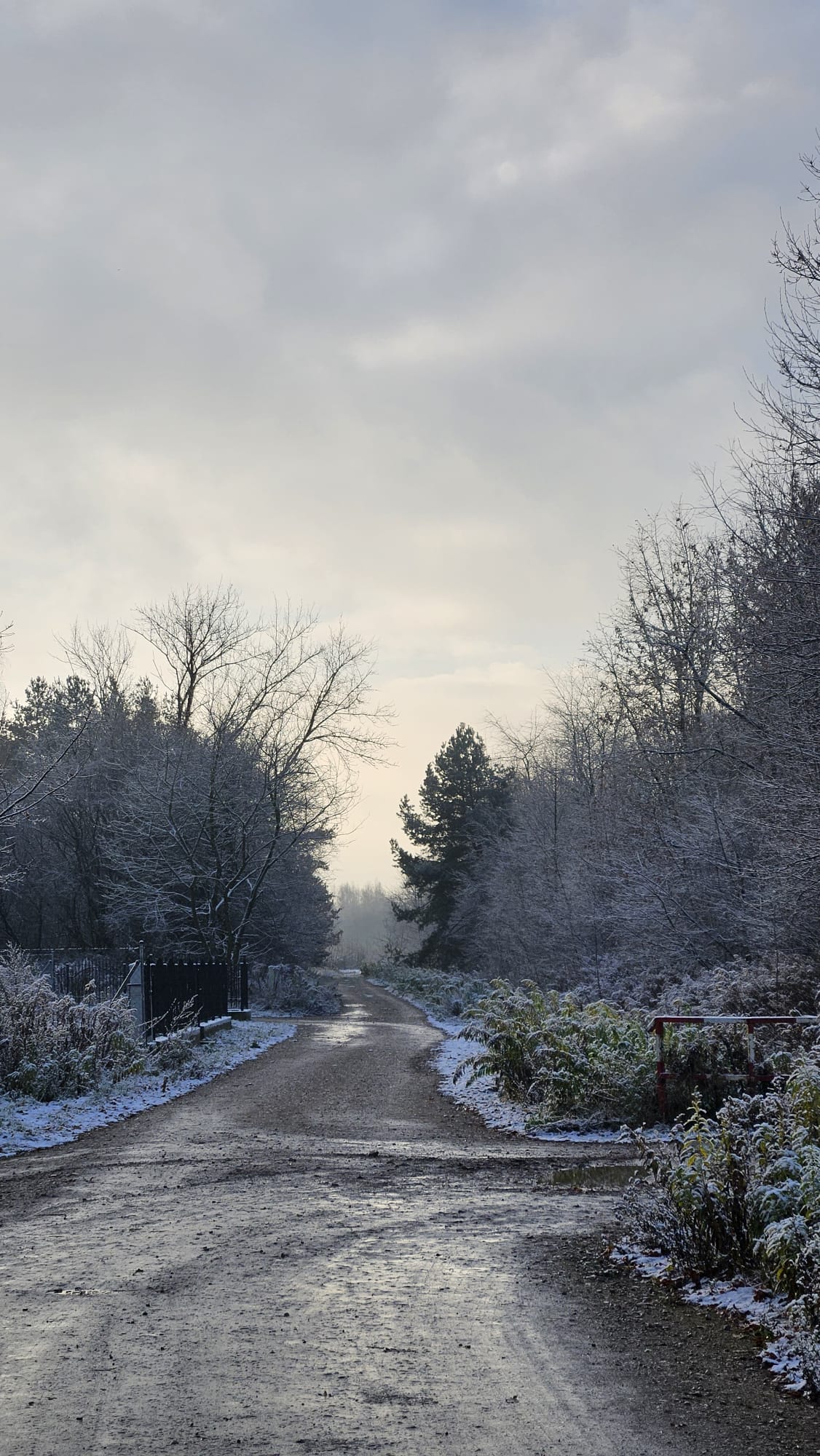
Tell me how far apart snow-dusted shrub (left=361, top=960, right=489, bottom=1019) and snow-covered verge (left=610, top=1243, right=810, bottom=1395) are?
1450 centimetres

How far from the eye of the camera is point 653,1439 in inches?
153

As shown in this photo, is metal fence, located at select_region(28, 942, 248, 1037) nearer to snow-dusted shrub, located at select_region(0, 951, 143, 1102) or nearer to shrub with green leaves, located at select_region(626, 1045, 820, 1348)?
snow-dusted shrub, located at select_region(0, 951, 143, 1102)

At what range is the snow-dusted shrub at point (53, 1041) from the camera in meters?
12.6

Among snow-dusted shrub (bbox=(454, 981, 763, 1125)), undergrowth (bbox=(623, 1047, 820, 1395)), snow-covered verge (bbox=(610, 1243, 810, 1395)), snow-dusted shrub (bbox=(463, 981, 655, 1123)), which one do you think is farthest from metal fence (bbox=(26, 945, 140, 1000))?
undergrowth (bbox=(623, 1047, 820, 1395))

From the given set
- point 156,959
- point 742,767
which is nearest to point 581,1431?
point 156,959

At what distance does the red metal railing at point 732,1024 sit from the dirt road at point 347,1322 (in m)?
1.68

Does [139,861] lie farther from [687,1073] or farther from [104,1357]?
[104,1357]

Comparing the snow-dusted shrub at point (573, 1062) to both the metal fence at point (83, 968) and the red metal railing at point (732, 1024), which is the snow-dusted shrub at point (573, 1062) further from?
the metal fence at point (83, 968)

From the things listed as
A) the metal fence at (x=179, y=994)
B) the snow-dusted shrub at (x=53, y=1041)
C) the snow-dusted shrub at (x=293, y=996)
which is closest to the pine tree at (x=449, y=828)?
the snow-dusted shrub at (x=293, y=996)

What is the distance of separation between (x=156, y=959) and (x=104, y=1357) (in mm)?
15485

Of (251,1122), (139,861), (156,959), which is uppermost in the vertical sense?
(139,861)

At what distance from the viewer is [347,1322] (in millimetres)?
5129

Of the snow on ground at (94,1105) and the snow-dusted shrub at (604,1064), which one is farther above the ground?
the snow-dusted shrub at (604,1064)

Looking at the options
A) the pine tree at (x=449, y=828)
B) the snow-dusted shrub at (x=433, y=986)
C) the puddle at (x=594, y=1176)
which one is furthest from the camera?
the pine tree at (x=449, y=828)
